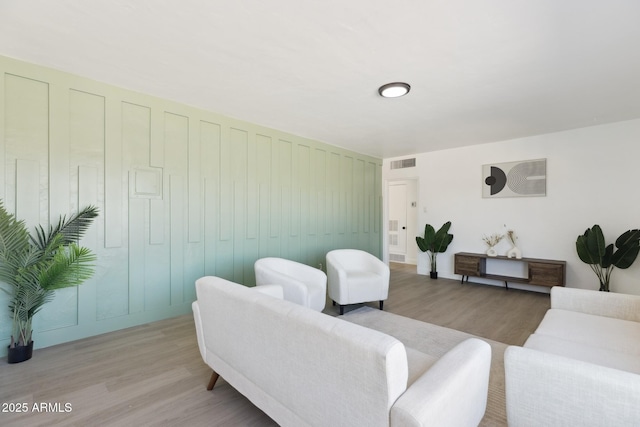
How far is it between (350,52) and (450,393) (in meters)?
2.40

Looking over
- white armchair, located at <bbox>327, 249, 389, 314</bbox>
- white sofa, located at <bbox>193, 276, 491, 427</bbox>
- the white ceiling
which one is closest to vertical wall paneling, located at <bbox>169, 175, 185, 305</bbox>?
the white ceiling

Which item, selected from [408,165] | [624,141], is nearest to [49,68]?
[408,165]

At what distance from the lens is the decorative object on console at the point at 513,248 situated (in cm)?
468

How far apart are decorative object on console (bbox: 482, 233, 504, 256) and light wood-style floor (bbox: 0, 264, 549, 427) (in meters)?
1.66

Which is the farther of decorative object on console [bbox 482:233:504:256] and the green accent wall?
decorative object on console [bbox 482:233:504:256]

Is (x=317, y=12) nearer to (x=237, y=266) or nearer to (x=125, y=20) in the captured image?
(x=125, y=20)

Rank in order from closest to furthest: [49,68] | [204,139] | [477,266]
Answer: [49,68]
[204,139]
[477,266]

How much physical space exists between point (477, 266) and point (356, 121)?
3.38 m

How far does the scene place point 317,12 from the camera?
6.08ft

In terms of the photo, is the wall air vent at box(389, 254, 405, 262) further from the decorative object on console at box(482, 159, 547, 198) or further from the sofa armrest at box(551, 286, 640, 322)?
the sofa armrest at box(551, 286, 640, 322)

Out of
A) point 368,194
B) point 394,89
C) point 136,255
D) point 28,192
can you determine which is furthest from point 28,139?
point 368,194

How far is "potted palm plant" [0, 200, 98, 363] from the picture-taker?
7.27 feet

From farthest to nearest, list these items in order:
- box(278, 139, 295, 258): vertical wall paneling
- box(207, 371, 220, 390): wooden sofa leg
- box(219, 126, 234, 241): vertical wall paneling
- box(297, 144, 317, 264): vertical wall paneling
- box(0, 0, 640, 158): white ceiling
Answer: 1. box(297, 144, 317, 264): vertical wall paneling
2. box(278, 139, 295, 258): vertical wall paneling
3. box(219, 126, 234, 241): vertical wall paneling
4. box(207, 371, 220, 390): wooden sofa leg
5. box(0, 0, 640, 158): white ceiling

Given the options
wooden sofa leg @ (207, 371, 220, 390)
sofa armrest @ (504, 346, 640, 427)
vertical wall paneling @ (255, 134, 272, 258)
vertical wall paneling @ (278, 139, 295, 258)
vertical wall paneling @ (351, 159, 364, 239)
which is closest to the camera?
sofa armrest @ (504, 346, 640, 427)
